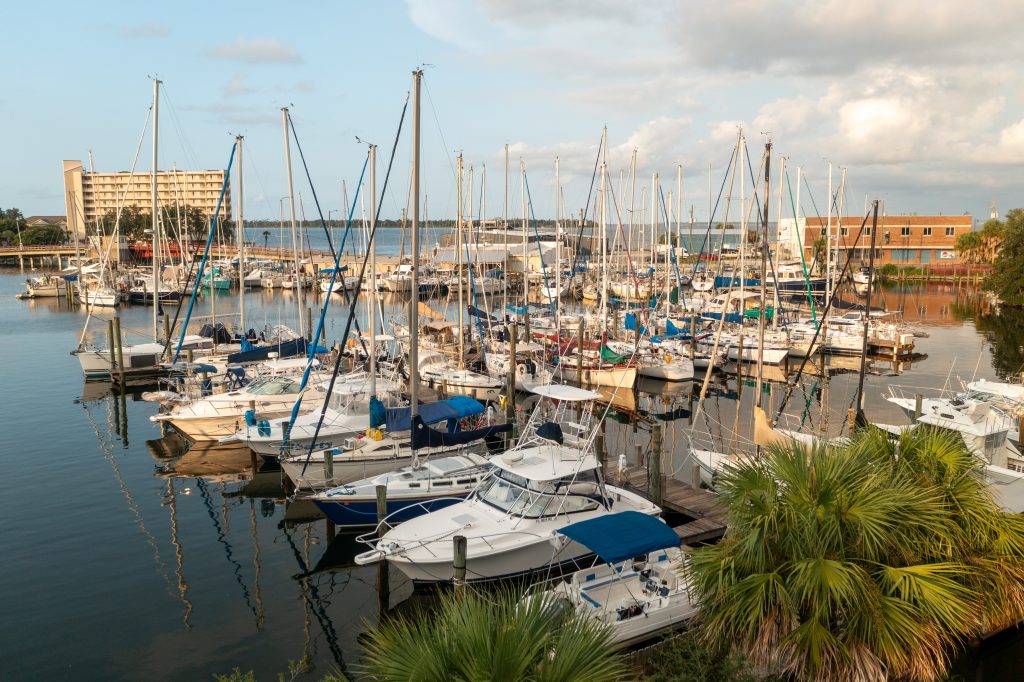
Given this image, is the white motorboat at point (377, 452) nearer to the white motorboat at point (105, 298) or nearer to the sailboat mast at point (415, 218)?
the sailboat mast at point (415, 218)

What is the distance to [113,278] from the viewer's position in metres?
85.9

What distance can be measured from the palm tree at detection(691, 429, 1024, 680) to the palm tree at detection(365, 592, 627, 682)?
3043mm

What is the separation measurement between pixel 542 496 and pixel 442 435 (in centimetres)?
630

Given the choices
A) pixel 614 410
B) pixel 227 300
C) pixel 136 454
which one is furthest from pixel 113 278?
pixel 614 410

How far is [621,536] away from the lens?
15.2m

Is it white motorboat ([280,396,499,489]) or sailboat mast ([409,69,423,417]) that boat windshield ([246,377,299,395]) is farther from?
sailboat mast ([409,69,423,417])

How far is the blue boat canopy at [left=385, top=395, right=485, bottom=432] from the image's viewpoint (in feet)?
79.9

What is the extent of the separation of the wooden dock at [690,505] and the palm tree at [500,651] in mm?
11573

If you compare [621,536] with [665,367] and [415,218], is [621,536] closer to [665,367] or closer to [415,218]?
[415,218]

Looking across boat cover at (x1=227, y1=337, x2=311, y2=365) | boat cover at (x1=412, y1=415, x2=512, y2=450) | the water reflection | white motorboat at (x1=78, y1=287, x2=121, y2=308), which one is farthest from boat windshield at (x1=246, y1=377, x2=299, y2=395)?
white motorboat at (x1=78, y1=287, x2=121, y2=308)

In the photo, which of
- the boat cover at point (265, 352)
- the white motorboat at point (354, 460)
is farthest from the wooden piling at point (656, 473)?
the boat cover at point (265, 352)

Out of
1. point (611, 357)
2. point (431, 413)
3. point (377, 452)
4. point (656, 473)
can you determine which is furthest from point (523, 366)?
point (656, 473)

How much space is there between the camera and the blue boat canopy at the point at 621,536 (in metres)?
14.7

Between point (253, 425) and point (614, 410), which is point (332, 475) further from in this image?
point (614, 410)
